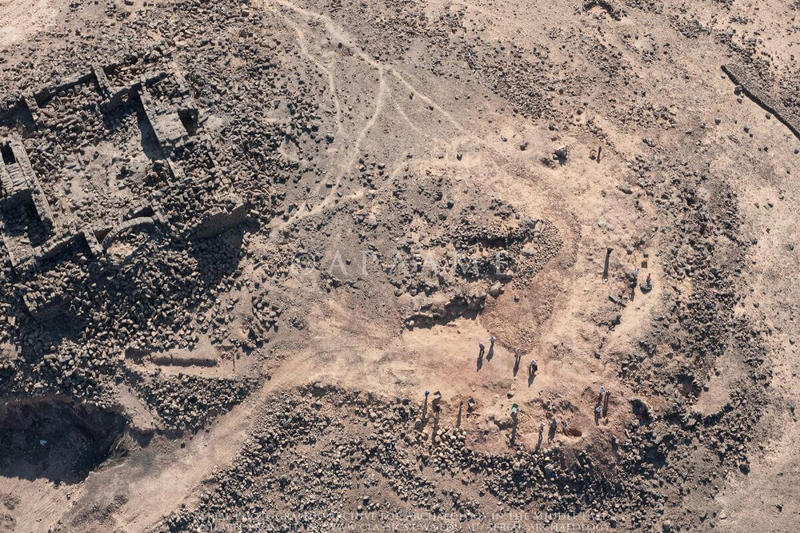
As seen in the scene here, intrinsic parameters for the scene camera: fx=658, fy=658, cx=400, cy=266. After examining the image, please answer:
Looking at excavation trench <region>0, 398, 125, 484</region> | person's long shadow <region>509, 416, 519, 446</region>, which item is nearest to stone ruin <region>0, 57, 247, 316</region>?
excavation trench <region>0, 398, 125, 484</region>

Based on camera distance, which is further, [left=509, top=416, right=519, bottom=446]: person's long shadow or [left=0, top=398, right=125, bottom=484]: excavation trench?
[left=0, top=398, right=125, bottom=484]: excavation trench

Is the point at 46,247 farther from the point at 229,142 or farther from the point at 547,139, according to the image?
the point at 547,139

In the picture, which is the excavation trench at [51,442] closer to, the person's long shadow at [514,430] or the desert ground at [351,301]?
the desert ground at [351,301]

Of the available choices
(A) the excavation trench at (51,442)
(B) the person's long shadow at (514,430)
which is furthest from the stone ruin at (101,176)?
(B) the person's long shadow at (514,430)

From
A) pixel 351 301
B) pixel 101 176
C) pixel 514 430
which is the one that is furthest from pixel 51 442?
pixel 514 430

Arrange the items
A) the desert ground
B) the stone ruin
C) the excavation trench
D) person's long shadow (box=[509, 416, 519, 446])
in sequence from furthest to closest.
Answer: the excavation trench, person's long shadow (box=[509, 416, 519, 446]), the desert ground, the stone ruin

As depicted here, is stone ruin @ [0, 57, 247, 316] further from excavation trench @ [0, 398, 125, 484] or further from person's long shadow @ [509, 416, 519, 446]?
person's long shadow @ [509, 416, 519, 446]
